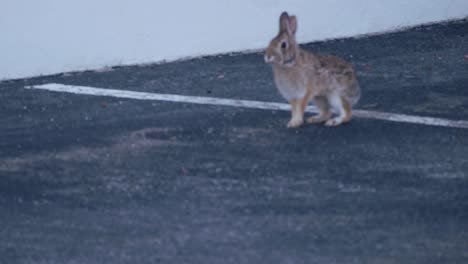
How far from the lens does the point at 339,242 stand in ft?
16.0

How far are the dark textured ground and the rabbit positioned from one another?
0.15 metres

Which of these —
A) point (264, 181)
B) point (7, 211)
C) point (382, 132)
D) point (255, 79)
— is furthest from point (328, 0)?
point (7, 211)

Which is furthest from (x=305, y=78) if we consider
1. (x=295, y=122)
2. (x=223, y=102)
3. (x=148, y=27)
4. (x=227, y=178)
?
(x=148, y=27)

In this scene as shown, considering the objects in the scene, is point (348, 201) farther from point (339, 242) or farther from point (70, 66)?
point (70, 66)

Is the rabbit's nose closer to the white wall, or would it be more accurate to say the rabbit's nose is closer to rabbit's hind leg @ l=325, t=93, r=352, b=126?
rabbit's hind leg @ l=325, t=93, r=352, b=126

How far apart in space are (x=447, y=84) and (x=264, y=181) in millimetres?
2756

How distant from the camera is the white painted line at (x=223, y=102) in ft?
23.1

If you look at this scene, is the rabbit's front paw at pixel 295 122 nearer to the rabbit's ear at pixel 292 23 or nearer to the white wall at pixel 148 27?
the rabbit's ear at pixel 292 23

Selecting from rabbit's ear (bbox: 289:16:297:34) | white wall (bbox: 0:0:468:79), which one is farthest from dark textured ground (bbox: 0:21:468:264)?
Result: rabbit's ear (bbox: 289:16:297:34)

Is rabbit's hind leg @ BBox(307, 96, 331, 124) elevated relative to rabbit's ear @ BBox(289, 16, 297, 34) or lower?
lower

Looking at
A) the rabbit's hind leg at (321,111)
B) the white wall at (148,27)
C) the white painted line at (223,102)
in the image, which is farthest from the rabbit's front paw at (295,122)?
the white wall at (148,27)

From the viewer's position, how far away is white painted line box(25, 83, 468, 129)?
23.1ft

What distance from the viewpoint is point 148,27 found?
9.30 m

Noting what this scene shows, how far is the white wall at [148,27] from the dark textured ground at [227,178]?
42 centimetres
